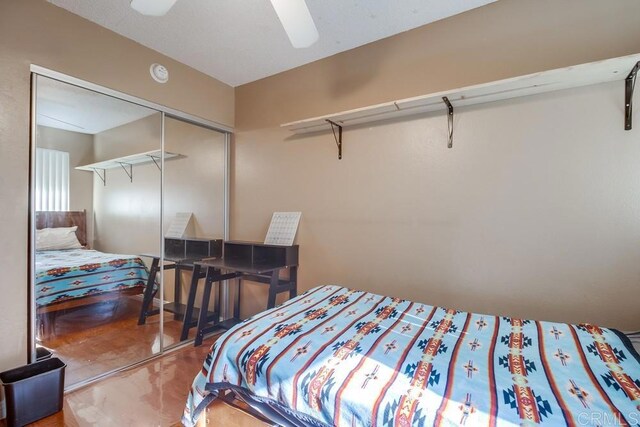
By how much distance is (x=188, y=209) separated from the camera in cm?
280

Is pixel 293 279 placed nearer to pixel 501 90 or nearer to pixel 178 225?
pixel 178 225

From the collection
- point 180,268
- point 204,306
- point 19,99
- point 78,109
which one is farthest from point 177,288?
point 19,99

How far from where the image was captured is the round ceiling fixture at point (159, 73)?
7.91ft

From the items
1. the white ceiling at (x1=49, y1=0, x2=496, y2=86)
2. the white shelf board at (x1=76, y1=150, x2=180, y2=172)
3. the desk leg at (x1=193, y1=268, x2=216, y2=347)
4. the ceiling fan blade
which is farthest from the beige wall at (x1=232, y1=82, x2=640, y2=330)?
the white shelf board at (x1=76, y1=150, x2=180, y2=172)

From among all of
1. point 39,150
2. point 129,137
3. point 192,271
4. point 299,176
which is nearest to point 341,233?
point 299,176

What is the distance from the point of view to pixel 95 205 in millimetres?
2186

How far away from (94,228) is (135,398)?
4.03 feet

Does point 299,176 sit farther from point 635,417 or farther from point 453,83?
point 635,417

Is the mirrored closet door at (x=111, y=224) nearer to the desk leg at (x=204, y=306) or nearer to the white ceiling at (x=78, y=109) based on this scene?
the white ceiling at (x=78, y=109)

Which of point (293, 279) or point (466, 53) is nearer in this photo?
point (466, 53)

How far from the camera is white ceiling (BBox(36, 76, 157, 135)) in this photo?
1.86 metres

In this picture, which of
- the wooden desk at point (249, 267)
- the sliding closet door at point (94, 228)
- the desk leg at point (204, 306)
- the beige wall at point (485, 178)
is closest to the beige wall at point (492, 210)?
the beige wall at point (485, 178)

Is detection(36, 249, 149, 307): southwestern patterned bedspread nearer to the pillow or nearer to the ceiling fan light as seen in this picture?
the pillow

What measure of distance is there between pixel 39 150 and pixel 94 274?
38.2 inches
